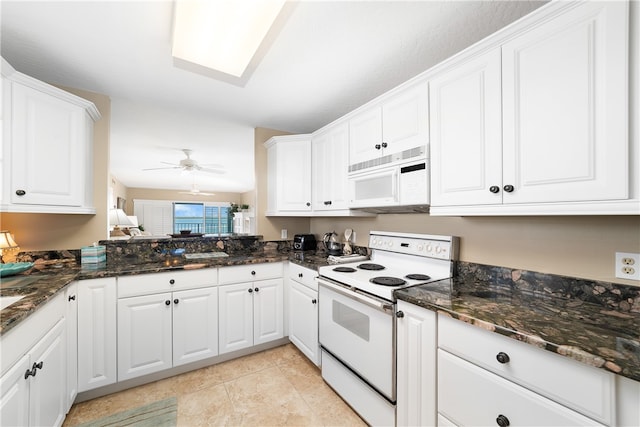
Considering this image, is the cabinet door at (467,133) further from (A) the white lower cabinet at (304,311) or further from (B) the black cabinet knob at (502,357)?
(A) the white lower cabinet at (304,311)

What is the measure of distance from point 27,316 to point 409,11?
2.31 meters

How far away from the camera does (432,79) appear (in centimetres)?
153

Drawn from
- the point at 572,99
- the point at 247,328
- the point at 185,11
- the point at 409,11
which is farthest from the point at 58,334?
the point at 572,99

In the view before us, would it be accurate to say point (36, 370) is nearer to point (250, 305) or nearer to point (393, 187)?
point (250, 305)

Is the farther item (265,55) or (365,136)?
(365,136)

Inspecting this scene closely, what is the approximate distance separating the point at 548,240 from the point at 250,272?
6.92 ft

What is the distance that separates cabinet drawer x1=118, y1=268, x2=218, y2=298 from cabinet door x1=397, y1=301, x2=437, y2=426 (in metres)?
1.56

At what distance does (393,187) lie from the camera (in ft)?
5.79

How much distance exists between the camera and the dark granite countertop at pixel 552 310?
81cm

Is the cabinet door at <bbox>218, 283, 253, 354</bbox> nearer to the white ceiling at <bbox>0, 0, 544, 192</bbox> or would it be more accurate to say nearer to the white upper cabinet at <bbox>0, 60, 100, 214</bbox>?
the white upper cabinet at <bbox>0, 60, 100, 214</bbox>

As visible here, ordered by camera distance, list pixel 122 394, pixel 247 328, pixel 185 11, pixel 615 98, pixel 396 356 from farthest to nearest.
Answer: pixel 247 328
pixel 122 394
pixel 396 356
pixel 185 11
pixel 615 98

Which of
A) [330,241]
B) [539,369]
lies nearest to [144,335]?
[330,241]

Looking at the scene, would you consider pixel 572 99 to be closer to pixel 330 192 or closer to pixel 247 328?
pixel 330 192

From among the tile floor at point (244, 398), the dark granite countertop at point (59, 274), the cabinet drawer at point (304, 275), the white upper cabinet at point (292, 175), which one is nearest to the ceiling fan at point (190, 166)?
the white upper cabinet at point (292, 175)
